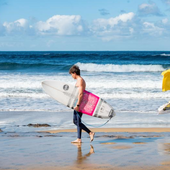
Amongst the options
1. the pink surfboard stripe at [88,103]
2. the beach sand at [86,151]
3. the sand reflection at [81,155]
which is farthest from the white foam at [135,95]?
the sand reflection at [81,155]

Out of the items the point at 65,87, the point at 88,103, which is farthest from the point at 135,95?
the point at 88,103

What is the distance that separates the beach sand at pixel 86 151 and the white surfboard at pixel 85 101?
1.44 feet

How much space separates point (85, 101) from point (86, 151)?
4.60 ft

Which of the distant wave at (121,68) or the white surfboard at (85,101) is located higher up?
the distant wave at (121,68)

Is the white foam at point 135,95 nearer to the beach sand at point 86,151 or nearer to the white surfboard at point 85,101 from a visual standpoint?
the beach sand at point 86,151

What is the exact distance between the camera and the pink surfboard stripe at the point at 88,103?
6280 mm

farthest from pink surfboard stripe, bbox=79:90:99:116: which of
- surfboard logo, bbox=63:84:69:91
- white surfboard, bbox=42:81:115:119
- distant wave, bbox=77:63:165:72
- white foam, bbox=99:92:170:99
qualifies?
distant wave, bbox=77:63:165:72

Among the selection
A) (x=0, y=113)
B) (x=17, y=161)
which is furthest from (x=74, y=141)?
(x=0, y=113)

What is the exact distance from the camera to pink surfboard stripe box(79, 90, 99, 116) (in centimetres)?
628

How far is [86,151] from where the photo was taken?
5.09 metres

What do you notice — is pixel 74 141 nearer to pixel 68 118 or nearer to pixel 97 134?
pixel 97 134

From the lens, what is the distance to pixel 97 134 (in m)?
6.70

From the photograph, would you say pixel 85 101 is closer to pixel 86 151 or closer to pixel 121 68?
pixel 86 151

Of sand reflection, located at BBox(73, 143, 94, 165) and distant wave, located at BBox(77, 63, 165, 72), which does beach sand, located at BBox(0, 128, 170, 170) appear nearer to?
sand reflection, located at BBox(73, 143, 94, 165)
